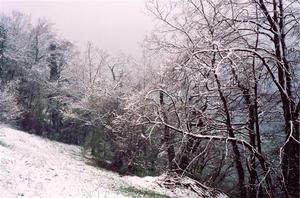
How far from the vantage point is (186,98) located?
11.4 metres

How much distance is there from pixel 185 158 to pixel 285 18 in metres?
7.29

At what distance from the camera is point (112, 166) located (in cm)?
3173

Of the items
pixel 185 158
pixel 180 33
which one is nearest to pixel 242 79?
pixel 180 33

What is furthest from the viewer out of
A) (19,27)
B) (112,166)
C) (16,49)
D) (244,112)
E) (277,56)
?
(19,27)

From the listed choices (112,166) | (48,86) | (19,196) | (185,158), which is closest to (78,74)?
(48,86)

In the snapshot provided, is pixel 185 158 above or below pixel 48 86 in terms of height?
below

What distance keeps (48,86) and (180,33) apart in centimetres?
3762

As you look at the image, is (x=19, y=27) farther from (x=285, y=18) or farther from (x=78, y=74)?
(x=285, y=18)

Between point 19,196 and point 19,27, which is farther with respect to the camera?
point 19,27

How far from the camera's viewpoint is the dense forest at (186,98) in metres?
10.3

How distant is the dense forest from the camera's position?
10.3 metres

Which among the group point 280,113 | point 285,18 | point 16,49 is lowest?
point 280,113

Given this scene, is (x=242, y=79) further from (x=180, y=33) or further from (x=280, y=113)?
(x=180, y=33)

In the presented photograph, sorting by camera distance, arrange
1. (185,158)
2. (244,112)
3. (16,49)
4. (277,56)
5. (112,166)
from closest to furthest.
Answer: (277,56) → (244,112) → (185,158) → (112,166) → (16,49)
